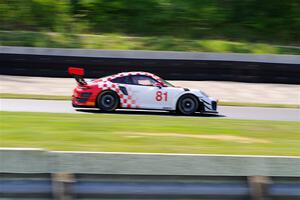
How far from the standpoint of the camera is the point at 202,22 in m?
26.1

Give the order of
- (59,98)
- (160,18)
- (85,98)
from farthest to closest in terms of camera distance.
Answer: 1. (160,18)
2. (59,98)
3. (85,98)

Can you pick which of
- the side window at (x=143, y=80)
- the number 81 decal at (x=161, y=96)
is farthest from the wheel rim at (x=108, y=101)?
the number 81 decal at (x=161, y=96)

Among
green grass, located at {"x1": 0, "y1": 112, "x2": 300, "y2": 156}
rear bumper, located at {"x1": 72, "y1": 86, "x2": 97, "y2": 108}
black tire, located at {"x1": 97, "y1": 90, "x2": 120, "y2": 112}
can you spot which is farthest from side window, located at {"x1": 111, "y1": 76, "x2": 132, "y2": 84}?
green grass, located at {"x1": 0, "y1": 112, "x2": 300, "y2": 156}

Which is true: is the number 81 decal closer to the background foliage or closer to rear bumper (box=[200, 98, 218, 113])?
rear bumper (box=[200, 98, 218, 113])

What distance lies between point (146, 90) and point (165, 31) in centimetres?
1209

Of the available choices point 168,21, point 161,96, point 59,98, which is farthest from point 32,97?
point 168,21

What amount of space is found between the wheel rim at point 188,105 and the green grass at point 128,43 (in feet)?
28.5

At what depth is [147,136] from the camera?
7.67 metres

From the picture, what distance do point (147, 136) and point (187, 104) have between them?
20.5ft

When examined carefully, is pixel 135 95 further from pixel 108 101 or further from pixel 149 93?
pixel 108 101

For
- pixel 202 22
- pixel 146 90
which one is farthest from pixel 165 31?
→ pixel 146 90

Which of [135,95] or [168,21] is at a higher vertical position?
[168,21]

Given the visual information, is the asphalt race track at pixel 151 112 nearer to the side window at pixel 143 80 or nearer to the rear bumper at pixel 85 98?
the rear bumper at pixel 85 98

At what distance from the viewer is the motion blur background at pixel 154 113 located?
5152mm
